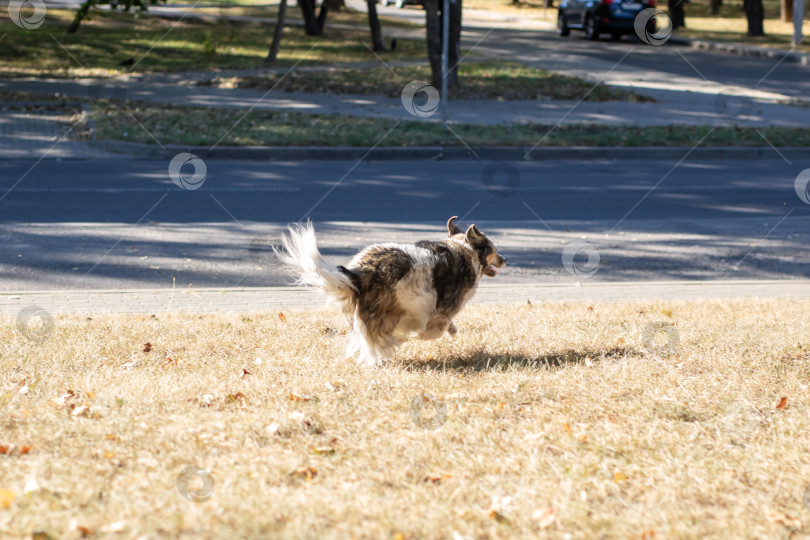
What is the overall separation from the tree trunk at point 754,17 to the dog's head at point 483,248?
30.8 m

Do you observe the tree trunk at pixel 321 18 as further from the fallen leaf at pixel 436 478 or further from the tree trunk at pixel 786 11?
the fallen leaf at pixel 436 478

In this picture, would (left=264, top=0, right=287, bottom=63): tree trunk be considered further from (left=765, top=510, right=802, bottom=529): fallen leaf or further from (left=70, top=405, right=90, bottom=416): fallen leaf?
(left=765, top=510, right=802, bottom=529): fallen leaf

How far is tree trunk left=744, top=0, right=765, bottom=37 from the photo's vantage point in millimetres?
32562

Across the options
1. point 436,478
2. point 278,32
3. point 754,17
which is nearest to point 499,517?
point 436,478

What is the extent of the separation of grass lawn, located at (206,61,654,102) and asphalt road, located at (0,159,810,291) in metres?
5.87

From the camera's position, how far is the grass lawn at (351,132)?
1491cm

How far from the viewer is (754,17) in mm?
32844

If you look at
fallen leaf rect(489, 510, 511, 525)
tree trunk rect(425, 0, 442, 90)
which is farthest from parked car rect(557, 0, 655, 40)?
fallen leaf rect(489, 510, 511, 525)

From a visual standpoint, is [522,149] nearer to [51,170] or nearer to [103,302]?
[51,170]

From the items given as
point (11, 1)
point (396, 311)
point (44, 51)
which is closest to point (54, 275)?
point (396, 311)

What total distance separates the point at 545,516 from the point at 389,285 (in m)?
2.19

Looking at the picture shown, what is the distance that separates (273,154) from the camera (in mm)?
14383

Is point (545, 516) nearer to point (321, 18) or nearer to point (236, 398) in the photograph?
point (236, 398)

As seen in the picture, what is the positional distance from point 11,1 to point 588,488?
3513cm
